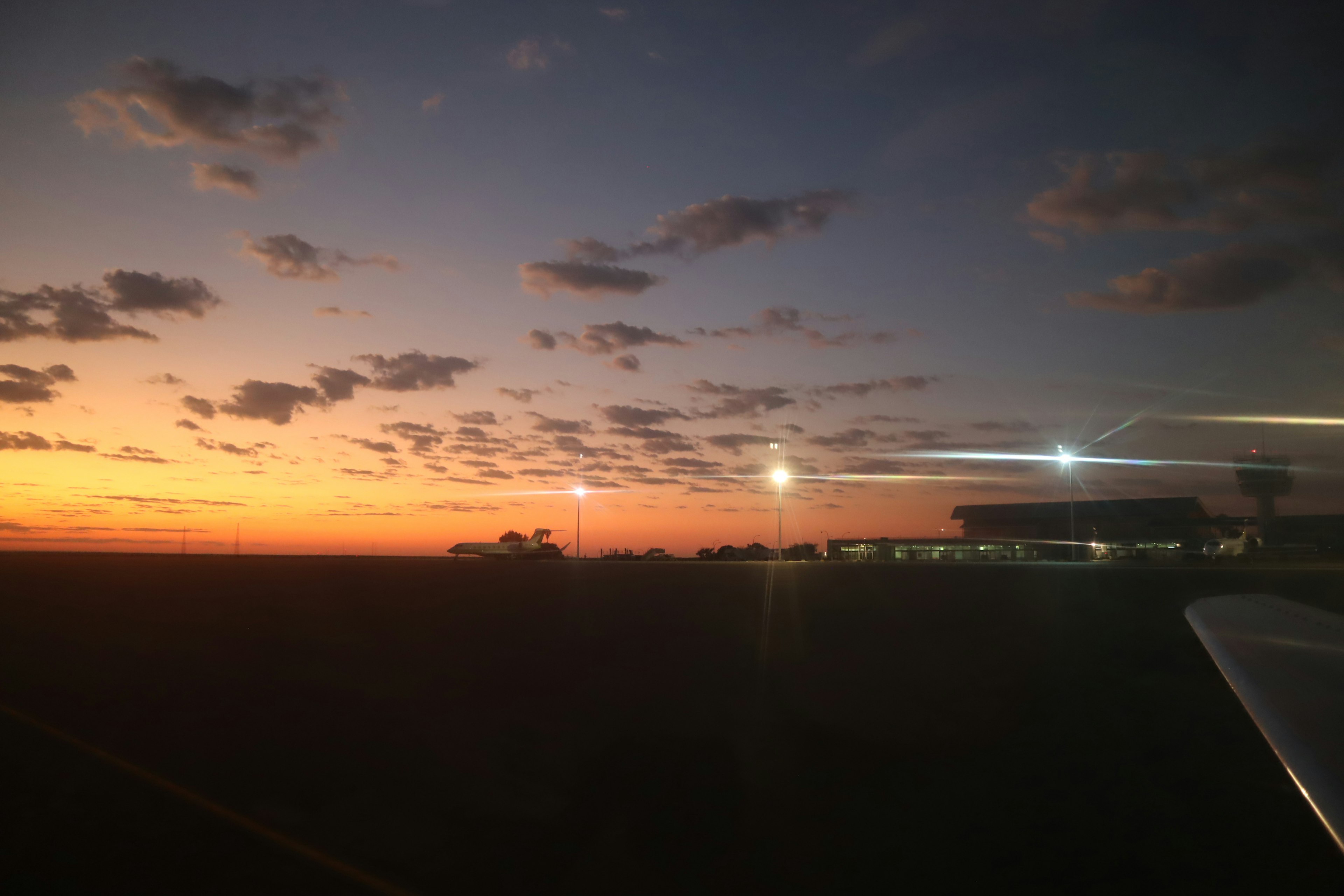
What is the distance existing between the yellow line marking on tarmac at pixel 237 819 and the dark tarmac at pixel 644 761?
64mm

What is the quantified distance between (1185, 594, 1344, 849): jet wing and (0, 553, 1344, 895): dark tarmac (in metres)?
1.64

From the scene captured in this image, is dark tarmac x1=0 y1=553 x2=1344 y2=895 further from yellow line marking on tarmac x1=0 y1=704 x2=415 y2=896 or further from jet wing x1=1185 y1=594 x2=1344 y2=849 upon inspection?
jet wing x1=1185 y1=594 x2=1344 y2=849

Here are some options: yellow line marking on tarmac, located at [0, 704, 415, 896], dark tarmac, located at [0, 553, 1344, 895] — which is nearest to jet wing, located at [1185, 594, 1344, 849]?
dark tarmac, located at [0, 553, 1344, 895]

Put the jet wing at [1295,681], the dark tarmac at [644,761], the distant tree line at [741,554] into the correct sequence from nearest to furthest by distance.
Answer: the jet wing at [1295,681] < the dark tarmac at [644,761] < the distant tree line at [741,554]

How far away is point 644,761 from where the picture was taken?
789cm

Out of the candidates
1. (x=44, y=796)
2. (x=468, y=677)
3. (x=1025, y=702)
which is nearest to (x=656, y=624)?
(x=468, y=677)

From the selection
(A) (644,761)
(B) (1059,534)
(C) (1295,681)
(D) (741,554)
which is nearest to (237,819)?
(A) (644,761)

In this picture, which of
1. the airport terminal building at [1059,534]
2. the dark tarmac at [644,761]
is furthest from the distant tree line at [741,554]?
the dark tarmac at [644,761]

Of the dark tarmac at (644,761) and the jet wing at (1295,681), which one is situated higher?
the jet wing at (1295,681)

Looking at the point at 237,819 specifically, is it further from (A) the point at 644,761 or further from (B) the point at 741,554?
(B) the point at 741,554

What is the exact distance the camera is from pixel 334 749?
321 inches

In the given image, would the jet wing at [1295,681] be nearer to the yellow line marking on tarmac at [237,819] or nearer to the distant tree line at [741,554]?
the yellow line marking on tarmac at [237,819]

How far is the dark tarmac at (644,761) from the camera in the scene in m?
5.48

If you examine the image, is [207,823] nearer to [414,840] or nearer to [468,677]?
[414,840]
